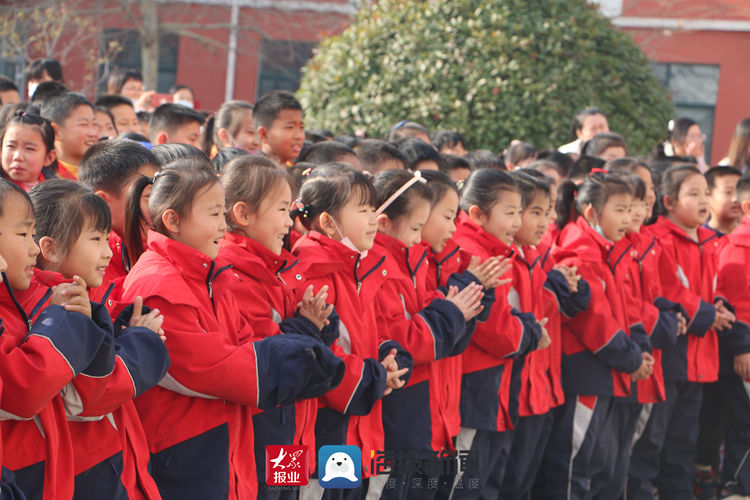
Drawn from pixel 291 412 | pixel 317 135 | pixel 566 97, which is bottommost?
pixel 291 412

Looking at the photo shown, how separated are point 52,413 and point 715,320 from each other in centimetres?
374

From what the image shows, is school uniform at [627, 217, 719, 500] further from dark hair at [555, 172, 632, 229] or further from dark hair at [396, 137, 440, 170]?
dark hair at [396, 137, 440, 170]

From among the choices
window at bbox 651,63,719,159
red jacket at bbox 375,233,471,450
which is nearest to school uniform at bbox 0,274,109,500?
red jacket at bbox 375,233,471,450

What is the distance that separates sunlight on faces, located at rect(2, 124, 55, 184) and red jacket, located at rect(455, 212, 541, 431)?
1709 millimetres

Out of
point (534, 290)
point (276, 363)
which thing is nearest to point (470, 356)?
point (534, 290)

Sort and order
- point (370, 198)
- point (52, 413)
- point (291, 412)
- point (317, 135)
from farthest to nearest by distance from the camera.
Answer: point (317, 135)
point (370, 198)
point (291, 412)
point (52, 413)

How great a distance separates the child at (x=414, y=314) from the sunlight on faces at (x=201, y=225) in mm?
859

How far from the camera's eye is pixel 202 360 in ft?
8.44

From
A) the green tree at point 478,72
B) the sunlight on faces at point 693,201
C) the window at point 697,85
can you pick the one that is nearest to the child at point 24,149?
the sunlight on faces at point 693,201

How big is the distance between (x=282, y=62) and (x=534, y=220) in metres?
14.4

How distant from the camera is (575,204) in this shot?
15.7 feet

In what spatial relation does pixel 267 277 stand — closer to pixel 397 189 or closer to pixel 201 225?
pixel 201 225

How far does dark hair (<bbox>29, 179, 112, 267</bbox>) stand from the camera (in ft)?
7.95

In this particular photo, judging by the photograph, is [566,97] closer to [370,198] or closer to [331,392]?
[370,198]
